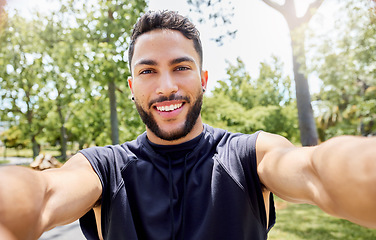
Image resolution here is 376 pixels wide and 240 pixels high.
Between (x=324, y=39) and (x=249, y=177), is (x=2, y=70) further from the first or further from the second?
(x=249, y=177)

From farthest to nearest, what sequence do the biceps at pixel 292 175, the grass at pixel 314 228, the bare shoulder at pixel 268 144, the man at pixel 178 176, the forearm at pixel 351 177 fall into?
the grass at pixel 314 228, the bare shoulder at pixel 268 144, the biceps at pixel 292 175, the man at pixel 178 176, the forearm at pixel 351 177

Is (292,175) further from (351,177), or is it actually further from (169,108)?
(169,108)

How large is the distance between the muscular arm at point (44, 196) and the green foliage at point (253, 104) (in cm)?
1045

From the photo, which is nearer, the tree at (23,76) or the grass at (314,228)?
the grass at (314,228)

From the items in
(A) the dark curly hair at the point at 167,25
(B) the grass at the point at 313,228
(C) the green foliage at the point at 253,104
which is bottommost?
(B) the grass at the point at 313,228

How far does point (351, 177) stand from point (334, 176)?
0.07m

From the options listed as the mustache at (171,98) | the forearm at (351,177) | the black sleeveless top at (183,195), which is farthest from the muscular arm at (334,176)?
the mustache at (171,98)

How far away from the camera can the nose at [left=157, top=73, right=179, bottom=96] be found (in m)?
1.68

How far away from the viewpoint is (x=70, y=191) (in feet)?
4.11

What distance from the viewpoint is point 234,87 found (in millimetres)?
16797

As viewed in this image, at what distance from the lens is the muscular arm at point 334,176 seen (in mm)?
828

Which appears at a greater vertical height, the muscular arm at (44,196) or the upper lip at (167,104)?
the upper lip at (167,104)

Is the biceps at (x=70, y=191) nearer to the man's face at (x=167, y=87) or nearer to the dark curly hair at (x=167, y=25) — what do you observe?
the man's face at (x=167, y=87)

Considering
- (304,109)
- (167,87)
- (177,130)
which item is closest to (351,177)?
(177,130)
